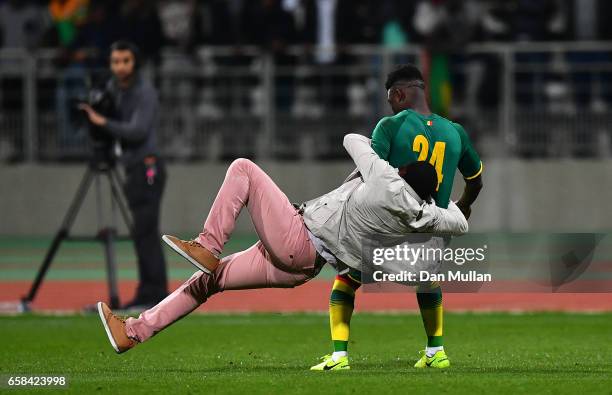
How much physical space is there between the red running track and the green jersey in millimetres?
6295

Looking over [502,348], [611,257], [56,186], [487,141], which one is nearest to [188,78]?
[56,186]

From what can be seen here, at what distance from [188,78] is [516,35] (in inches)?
195

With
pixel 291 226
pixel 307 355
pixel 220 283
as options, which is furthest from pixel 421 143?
pixel 307 355

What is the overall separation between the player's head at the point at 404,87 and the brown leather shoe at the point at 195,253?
62.3 inches

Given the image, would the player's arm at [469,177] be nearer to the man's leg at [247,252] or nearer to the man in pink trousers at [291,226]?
the man in pink trousers at [291,226]

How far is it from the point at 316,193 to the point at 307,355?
1251 cm

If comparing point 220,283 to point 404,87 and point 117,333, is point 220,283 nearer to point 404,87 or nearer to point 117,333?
point 117,333

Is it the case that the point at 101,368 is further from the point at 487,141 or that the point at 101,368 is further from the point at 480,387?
the point at 487,141

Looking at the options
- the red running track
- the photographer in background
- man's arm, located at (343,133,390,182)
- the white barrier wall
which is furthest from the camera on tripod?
the white barrier wall

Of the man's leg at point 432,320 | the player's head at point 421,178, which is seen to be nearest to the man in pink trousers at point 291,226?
the player's head at point 421,178

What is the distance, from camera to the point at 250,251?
10.5 metres

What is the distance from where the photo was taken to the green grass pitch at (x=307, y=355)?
9.89m

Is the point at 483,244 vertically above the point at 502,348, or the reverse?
the point at 483,244

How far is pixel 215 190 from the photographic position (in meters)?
25.2
